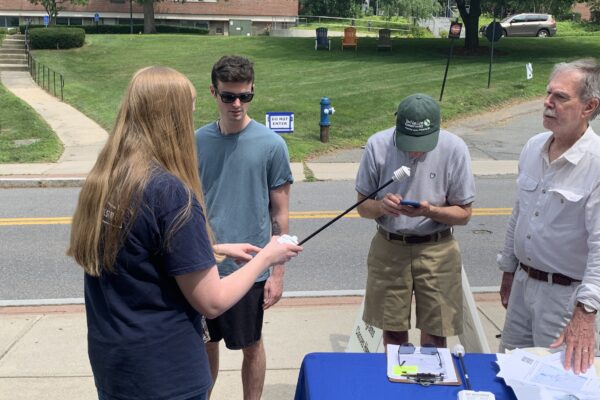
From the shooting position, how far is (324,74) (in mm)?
22609

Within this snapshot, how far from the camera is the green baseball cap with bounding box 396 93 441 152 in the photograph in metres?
3.48

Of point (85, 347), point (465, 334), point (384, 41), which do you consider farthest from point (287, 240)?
point (384, 41)

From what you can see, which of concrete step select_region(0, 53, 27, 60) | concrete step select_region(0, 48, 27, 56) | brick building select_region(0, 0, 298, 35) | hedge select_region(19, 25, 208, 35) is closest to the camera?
concrete step select_region(0, 53, 27, 60)

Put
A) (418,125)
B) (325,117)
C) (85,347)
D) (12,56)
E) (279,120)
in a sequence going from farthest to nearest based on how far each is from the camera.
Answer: (12,56), (325,117), (279,120), (85,347), (418,125)

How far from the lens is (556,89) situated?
293cm

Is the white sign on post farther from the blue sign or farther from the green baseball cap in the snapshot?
the blue sign

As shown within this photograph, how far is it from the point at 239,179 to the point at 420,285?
1194 millimetres

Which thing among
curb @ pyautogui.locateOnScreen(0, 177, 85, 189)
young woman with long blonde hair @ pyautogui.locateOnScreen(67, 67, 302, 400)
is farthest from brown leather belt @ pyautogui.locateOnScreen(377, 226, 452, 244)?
curb @ pyautogui.locateOnScreen(0, 177, 85, 189)

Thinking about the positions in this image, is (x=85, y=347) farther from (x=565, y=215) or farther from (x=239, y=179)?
(x=565, y=215)

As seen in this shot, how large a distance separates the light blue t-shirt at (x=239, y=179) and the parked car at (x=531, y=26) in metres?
40.2

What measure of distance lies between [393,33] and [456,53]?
2161 cm

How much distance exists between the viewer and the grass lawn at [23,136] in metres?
13.0

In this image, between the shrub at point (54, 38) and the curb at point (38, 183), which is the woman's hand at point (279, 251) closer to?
the curb at point (38, 183)

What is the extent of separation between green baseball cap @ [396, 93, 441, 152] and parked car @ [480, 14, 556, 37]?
3989 centimetres
